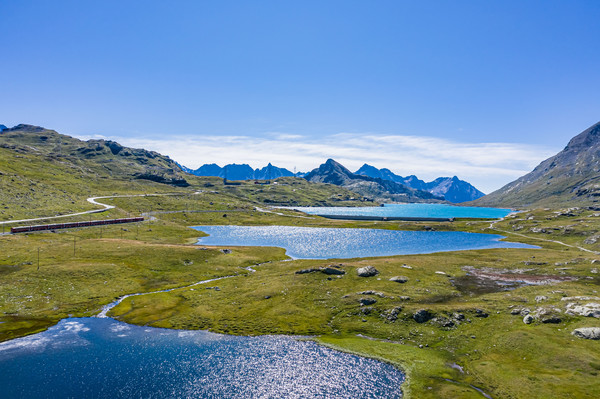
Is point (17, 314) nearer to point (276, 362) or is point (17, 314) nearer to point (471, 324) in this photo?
point (276, 362)

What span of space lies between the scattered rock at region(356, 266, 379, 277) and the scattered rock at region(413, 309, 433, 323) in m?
28.3

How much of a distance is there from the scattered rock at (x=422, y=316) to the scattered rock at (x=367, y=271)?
28.3 meters

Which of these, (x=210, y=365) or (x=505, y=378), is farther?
(x=210, y=365)

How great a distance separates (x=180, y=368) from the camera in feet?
181

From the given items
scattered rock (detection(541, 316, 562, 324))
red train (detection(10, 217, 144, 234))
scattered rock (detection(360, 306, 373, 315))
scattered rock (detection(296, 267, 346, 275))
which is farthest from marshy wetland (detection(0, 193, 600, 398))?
red train (detection(10, 217, 144, 234))

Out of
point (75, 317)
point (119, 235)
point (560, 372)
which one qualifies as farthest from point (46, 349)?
point (119, 235)

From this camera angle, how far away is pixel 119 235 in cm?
17225

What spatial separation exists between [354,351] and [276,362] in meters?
15.2

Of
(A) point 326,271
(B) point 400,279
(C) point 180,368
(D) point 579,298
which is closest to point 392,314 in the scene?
(B) point 400,279

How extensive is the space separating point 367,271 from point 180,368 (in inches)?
2420

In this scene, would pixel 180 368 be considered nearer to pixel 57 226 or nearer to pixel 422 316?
pixel 422 316

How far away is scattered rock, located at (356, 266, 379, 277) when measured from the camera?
322 ft

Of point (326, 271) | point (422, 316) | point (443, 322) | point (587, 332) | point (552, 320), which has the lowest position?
point (443, 322)

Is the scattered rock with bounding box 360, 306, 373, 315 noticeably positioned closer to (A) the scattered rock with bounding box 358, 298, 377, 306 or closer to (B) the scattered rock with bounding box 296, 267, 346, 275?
(A) the scattered rock with bounding box 358, 298, 377, 306
